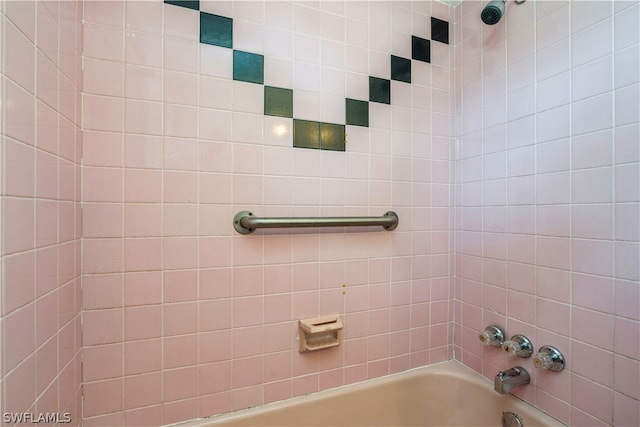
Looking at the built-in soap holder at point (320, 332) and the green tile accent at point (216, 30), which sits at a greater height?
the green tile accent at point (216, 30)

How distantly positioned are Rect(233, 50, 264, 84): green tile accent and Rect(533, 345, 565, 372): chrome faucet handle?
1289 millimetres

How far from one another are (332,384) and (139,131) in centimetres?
112

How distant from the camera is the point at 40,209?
59cm

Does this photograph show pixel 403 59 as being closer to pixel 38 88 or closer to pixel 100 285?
pixel 38 88

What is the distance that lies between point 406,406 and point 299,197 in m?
0.97

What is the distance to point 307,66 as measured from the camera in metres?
1.03

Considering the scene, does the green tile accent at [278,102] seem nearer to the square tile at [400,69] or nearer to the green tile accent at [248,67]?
the green tile accent at [248,67]

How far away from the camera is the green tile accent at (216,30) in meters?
0.91

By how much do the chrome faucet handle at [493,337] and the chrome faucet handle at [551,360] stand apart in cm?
15

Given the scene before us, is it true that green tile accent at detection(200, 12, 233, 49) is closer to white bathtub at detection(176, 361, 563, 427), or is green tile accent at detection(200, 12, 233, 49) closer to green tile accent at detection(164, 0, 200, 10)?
green tile accent at detection(164, 0, 200, 10)

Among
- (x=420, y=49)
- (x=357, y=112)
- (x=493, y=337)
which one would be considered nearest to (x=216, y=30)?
(x=357, y=112)

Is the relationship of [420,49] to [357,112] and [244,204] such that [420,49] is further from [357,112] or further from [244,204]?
[244,204]

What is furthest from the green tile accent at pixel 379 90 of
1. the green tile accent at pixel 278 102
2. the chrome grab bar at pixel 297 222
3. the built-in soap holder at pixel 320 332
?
the built-in soap holder at pixel 320 332

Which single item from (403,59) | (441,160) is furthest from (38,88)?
(441,160)
